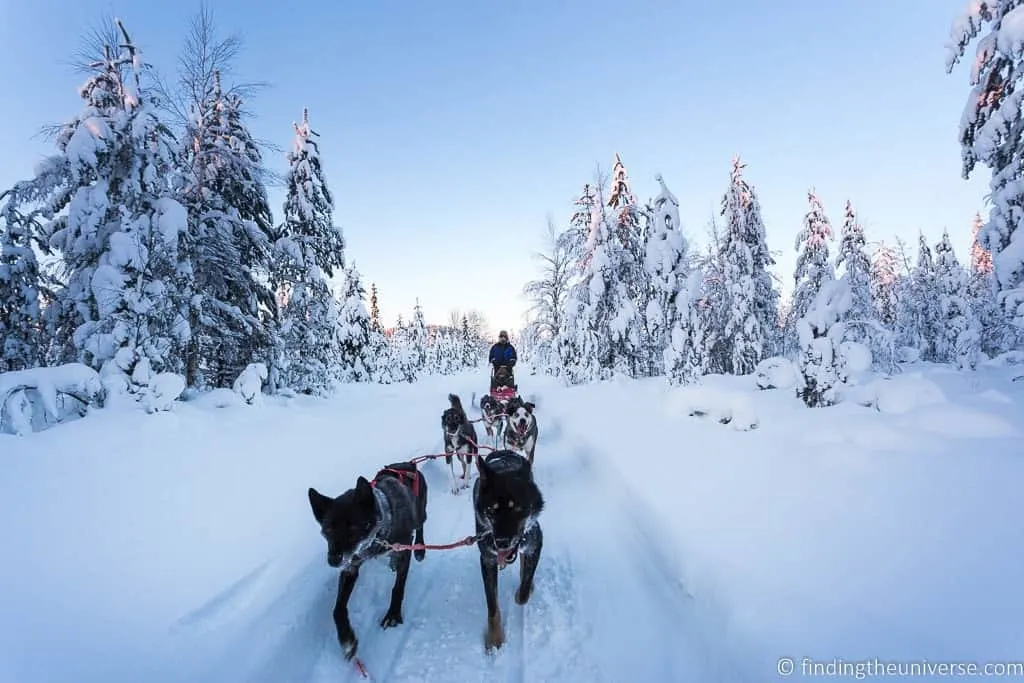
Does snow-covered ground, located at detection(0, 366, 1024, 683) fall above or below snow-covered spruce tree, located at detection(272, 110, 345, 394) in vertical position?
below

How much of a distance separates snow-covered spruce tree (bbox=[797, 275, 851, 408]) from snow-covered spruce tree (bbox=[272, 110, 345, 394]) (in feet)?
48.9

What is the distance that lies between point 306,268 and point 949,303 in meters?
37.5

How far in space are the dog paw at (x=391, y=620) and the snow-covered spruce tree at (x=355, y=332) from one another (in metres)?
23.4

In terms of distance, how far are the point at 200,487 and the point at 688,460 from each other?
6.49 metres

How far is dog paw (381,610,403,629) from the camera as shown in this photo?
3.70 meters

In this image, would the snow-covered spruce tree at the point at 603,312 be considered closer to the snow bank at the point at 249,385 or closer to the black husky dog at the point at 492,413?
the black husky dog at the point at 492,413

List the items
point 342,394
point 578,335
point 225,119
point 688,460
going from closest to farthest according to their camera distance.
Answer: point 688,460
point 225,119
point 342,394
point 578,335

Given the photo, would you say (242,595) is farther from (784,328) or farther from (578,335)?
(784,328)

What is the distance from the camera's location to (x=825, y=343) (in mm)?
10102

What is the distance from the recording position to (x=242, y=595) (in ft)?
12.3

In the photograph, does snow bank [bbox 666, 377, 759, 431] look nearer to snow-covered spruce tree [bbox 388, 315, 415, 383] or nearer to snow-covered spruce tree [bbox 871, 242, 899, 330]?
snow-covered spruce tree [bbox 388, 315, 415, 383]

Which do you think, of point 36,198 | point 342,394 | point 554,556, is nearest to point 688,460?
point 554,556

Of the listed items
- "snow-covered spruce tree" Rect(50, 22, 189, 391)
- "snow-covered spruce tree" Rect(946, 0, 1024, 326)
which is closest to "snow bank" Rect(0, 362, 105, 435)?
"snow-covered spruce tree" Rect(50, 22, 189, 391)

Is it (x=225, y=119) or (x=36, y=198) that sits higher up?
(x=225, y=119)
